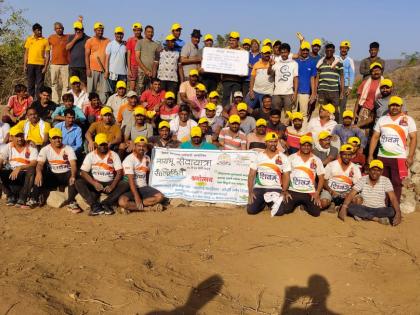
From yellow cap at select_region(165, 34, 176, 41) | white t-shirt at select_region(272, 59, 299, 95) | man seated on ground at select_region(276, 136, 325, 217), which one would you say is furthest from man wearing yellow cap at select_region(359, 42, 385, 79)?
yellow cap at select_region(165, 34, 176, 41)

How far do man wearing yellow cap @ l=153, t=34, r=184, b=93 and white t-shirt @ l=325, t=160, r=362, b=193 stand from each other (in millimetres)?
4323

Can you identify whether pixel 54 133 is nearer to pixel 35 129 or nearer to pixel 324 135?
pixel 35 129

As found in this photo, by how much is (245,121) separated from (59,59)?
5181 mm

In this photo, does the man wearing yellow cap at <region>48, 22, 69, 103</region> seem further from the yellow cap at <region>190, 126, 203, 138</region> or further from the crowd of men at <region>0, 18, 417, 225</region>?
the yellow cap at <region>190, 126, 203, 138</region>

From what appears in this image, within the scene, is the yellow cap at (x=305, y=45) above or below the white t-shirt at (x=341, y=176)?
above

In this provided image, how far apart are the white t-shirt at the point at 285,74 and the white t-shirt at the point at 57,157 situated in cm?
452

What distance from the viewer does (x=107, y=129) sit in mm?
9008

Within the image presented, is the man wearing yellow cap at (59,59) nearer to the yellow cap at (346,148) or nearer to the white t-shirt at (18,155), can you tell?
the white t-shirt at (18,155)

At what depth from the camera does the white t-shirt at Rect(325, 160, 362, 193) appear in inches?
318

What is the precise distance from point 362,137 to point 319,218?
197cm

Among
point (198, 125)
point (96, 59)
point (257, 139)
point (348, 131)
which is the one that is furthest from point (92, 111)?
point (348, 131)

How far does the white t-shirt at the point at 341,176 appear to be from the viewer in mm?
8070

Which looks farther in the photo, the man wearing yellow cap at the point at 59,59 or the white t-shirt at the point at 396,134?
the man wearing yellow cap at the point at 59,59

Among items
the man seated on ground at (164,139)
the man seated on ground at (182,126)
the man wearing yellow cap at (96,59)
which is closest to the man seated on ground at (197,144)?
the man seated on ground at (164,139)
